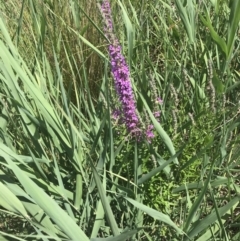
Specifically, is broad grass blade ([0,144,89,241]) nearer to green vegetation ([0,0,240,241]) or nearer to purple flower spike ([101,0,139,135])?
green vegetation ([0,0,240,241])

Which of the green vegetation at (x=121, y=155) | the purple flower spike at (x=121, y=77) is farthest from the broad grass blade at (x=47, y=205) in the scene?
the purple flower spike at (x=121, y=77)

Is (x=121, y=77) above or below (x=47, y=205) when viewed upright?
above

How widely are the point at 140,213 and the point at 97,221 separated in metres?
0.11

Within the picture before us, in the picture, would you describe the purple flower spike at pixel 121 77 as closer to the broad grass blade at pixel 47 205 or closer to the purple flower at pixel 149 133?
the purple flower at pixel 149 133

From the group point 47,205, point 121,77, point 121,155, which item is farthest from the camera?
point 121,155

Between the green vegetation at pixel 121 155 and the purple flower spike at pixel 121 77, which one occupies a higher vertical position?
the purple flower spike at pixel 121 77

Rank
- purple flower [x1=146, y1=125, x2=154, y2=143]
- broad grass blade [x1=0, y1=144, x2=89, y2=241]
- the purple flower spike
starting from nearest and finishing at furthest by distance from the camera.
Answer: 1. broad grass blade [x1=0, y1=144, x2=89, y2=241]
2. the purple flower spike
3. purple flower [x1=146, y1=125, x2=154, y2=143]

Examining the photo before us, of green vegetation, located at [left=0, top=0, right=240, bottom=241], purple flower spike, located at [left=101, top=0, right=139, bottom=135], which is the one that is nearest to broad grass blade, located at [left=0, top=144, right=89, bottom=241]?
green vegetation, located at [left=0, top=0, right=240, bottom=241]

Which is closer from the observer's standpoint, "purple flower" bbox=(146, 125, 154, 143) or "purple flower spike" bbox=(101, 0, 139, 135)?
"purple flower spike" bbox=(101, 0, 139, 135)

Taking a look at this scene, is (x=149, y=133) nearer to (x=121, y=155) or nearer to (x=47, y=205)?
(x=121, y=155)

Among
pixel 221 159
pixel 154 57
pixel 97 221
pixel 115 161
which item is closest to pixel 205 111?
pixel 221 159

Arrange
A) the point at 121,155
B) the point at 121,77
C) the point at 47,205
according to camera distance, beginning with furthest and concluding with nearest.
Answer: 1. the point at 121,155
2. the point at 121,77
3. the point at 47,205

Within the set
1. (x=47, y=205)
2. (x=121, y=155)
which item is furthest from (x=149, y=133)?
(x=47, y=205)

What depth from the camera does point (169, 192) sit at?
3.37ft
